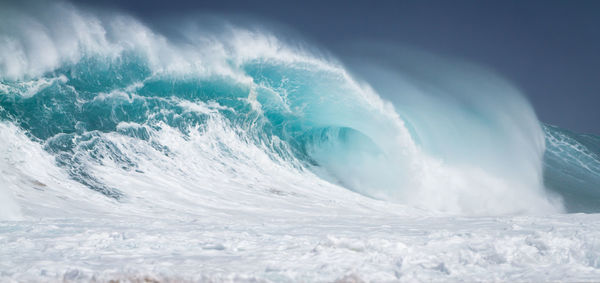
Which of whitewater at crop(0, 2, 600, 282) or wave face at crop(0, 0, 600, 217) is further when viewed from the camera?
wave face at crop(0, 0, 600, 217)

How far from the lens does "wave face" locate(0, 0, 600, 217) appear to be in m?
11.6

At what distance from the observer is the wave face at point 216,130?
11578mm

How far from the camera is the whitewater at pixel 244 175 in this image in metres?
4.13

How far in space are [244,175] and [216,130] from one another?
228 cm

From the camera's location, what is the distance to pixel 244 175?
13547 millimetres

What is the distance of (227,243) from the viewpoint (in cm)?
486

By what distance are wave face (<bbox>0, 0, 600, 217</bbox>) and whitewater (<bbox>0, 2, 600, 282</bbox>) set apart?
0.06 meters

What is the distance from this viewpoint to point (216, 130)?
48.6ft

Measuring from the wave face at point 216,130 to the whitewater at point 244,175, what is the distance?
0.06m

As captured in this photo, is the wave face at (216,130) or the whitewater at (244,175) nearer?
the whitewater at (244,175)

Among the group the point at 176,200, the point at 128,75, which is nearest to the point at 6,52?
the point at 128,75

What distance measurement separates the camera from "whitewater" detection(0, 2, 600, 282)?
4.13 meters

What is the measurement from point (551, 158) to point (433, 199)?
49.7 ft

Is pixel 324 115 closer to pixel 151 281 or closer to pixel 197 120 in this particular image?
pixel 197 120
